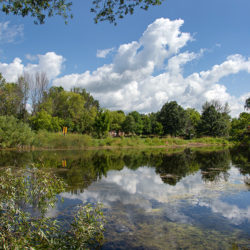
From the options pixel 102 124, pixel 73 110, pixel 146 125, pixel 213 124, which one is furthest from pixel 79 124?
pixel 213 124

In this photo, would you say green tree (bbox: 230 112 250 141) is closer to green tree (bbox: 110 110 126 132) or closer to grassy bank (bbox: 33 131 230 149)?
grassy bank (bbox: 33 131 230 149)

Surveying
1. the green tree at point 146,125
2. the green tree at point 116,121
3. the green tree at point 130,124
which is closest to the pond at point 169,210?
the green tree at point 130,124

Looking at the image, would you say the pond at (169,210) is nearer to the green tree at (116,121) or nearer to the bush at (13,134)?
the bush at (13,134)

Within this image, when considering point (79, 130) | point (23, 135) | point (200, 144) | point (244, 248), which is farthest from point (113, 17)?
point (79, 130)

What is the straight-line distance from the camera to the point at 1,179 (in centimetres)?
459

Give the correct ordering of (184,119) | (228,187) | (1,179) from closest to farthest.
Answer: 1. (1,179)
2. (228,187)
3. (184,119)

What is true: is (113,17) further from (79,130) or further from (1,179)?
(79,130)

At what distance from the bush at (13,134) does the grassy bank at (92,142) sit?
1.52 metres

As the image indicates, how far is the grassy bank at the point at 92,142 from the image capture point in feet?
114

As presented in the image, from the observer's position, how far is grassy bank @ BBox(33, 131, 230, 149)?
114ft

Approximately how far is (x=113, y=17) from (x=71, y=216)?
5.81 metres

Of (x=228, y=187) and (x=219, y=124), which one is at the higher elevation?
(x=219, y=124)

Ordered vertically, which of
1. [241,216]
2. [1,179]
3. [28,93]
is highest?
[28,93]

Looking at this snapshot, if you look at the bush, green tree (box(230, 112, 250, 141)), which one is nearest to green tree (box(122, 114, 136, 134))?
the bush
